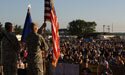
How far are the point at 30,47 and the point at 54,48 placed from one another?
3.20ft

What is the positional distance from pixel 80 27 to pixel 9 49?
14458 centimetres

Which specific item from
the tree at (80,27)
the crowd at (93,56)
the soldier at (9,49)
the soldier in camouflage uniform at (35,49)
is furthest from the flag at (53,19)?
the tree at (80,27)

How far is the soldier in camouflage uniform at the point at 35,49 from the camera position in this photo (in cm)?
830

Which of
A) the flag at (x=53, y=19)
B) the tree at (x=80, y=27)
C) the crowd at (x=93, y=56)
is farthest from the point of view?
the tree at (x=80, y=27)

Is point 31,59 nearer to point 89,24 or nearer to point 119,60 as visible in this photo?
point 119,60

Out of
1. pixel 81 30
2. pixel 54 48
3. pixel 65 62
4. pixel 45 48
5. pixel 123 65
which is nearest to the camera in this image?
pixel 45 48

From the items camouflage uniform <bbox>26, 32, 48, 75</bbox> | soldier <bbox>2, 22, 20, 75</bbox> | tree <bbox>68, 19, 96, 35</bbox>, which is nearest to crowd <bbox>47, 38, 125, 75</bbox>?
camouflage uniform <bbox>26, 32, 48, 75</bbox>

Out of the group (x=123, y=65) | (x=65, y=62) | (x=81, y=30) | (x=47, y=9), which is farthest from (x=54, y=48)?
(x=81, y=30)

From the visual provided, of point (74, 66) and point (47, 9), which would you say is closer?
point (47, 9)

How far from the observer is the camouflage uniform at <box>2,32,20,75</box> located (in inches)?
325

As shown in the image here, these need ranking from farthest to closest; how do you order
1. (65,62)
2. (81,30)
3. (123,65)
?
1. (81,30)
2. (65,62)
3. (123,65)

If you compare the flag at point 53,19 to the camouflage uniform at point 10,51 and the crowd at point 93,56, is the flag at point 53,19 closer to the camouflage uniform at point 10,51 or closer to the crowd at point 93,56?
the camouflage uniform at point 10,51

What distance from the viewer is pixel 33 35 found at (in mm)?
8336

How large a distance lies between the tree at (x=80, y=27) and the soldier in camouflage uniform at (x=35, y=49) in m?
138
